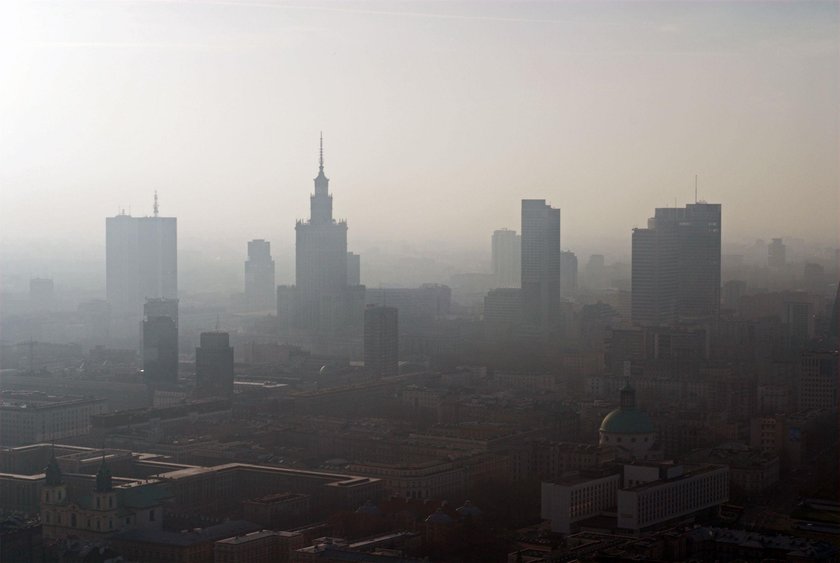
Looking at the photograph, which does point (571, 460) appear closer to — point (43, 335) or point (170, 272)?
point (43, 335)

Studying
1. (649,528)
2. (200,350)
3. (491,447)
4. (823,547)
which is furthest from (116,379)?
(823,547)

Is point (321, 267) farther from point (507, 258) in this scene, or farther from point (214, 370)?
point (214, 370)

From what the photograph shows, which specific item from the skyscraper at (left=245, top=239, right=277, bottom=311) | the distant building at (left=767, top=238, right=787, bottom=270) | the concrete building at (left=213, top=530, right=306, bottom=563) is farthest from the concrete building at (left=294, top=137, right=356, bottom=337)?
the concrete building at (left=213, top=530, right=306, bottom=563)

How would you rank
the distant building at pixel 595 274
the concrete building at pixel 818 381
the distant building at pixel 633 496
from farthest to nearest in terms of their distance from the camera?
the distant building at pixel 595 274 < the concrete building at pixel 818 381 < the distant building at pixel 633 496

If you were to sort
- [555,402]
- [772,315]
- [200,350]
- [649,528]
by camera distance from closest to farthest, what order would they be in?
[649,528] < [555,402] < [200,350] < [772,315]

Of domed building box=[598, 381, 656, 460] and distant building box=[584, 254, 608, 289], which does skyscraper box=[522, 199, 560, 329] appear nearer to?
distant building box=[584, 254, 608, 289]

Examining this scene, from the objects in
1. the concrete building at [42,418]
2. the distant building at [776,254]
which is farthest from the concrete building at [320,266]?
the concrete building at [42,418]

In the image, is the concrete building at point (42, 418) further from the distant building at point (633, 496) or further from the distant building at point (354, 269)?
the distant building at point (354, 269)
